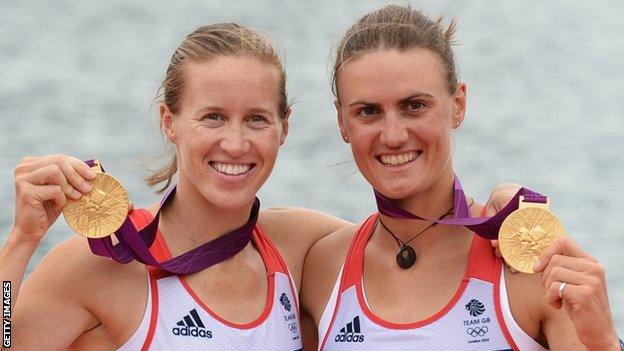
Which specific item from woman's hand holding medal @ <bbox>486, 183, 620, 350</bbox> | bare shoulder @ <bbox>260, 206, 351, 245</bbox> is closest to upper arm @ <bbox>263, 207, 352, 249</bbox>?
bare shoulder @ <bbox>260, 206, 351, 245</bbox>

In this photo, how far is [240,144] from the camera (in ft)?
11.3

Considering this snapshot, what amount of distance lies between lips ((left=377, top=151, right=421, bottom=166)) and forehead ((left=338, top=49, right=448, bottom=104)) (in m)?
0.18

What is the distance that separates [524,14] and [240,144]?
1401 centimetres

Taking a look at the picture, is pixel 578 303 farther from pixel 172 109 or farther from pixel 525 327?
pixel 172 109

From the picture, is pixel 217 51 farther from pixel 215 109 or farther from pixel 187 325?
pixel 187 325

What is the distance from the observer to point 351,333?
140 inches

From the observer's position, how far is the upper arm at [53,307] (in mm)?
3258

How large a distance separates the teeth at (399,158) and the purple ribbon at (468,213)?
0.54 feet

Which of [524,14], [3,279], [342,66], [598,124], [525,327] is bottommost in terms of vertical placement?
[3,279]

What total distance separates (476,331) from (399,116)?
674mm

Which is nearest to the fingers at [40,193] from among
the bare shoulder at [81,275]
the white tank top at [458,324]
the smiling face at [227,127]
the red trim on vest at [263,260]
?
the bare shoulder at [81,275]

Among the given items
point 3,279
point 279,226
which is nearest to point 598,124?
point 279,226

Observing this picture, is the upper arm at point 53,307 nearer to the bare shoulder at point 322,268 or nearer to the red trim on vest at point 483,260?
the bare shoulder at point 322,268

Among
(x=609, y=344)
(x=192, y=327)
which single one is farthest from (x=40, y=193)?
(x=609, y=344)
